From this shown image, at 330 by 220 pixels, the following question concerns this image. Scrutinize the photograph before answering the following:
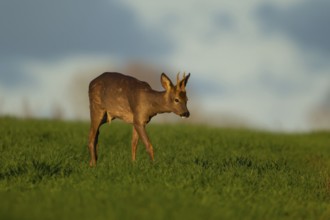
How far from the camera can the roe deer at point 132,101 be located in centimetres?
1094

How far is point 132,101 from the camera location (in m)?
11.5

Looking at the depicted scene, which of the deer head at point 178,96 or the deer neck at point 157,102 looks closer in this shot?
the deer head at point 178,96

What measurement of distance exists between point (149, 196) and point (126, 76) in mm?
3962

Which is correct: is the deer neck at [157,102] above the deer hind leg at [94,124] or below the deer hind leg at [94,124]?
above

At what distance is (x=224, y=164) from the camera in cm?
1244

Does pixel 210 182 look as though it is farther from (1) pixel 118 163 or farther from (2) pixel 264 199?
(1) pixel 118 163

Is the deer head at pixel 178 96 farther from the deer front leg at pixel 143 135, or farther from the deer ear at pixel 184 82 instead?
the deer front leg at pixel 143 135

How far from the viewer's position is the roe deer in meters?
10.9

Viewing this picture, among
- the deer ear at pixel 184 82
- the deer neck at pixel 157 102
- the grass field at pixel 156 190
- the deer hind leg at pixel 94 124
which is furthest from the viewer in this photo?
the deer hind leg at pixel 94 124

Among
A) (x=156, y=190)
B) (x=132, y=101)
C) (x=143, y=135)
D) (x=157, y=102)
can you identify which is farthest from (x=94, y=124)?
(x=156, y=190)

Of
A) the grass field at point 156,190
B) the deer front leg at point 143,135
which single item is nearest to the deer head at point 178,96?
the deer front leg at point 143,135

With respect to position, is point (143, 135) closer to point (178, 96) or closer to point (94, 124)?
point (178, 96)

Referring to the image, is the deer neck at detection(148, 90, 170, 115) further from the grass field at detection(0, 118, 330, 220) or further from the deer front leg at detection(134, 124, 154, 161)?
the grass field at detection(0, 118, 330, 220)

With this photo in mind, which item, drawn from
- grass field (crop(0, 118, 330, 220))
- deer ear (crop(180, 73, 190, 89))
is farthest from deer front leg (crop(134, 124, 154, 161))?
deer ear (crop(180, 73, 190, 89))
